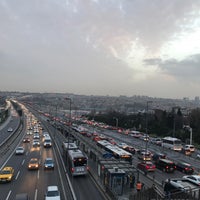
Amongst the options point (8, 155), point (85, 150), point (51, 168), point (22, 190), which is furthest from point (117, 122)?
point (22, 190)

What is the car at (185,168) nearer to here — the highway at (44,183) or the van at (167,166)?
the van at (167,166)

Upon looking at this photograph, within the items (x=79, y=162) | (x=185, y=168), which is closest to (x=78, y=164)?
(x=79, y=162)

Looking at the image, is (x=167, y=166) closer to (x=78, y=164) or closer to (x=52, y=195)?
(x=78, y=164)

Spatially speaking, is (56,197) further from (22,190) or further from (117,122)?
(117,122)

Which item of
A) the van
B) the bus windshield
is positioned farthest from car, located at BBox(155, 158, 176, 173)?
the bus windshield

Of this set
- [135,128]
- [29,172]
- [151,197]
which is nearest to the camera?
[151,197]

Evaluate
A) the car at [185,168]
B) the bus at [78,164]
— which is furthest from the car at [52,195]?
the car at [185,168]

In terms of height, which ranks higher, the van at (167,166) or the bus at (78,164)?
the bus at (78,164)

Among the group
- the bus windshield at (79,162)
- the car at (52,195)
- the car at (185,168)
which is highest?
the bus windshield at (79,162)

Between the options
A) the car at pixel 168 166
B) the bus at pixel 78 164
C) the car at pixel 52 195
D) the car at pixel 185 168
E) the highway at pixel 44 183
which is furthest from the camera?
the car at pixel 168 166

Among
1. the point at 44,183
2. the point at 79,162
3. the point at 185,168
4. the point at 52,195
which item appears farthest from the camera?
the point at 185,168

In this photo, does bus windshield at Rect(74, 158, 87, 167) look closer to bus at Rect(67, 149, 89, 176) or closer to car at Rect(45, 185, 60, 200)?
bus at Rect(67, 149, 89, 176)
